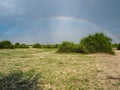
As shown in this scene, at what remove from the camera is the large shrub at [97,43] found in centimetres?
2634

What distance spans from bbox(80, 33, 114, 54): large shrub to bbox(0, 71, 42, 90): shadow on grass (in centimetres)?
1686

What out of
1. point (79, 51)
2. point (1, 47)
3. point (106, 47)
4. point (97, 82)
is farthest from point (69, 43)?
point (97, 82)

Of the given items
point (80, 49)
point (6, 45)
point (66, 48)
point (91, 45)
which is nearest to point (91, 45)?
point (91, 45)

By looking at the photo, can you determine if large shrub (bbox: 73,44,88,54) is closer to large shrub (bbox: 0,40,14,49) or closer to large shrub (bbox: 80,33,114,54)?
large shrub (bbox: 80,33,114,54)

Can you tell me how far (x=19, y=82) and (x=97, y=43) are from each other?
19.4 metres

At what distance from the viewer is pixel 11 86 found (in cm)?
818

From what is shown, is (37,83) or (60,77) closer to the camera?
(37,83)

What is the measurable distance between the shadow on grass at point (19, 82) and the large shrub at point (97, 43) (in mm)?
16864

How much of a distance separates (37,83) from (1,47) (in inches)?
1207

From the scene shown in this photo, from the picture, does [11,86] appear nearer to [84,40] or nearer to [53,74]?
[53,74]

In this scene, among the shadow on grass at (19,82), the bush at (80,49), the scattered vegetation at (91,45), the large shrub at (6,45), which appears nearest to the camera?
the shadow on grass at (19,82)

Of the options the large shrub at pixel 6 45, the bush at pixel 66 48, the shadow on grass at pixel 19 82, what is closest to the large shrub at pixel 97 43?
the bush at pixel 66 48

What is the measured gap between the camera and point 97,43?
26953 mm

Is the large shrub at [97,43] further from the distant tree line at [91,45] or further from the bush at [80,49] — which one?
the bush at [80,49]
